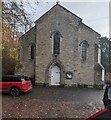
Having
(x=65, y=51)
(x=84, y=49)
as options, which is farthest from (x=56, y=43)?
(x=84, y=49)

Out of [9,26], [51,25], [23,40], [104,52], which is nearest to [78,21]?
[51,25]

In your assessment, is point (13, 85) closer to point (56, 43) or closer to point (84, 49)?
point (56, 43)

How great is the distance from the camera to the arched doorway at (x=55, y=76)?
1187 inches

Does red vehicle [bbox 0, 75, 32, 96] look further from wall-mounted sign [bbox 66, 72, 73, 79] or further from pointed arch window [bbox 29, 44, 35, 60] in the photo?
pointed arch window [bbox 29, 44, 35, 60]

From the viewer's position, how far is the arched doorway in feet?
98.9

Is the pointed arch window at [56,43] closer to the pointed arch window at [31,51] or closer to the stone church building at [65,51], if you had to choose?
the stone church building at [65,51]

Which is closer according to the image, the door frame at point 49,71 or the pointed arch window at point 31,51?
the door frame at point 49,71

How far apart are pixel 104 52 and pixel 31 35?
28245 millimetres

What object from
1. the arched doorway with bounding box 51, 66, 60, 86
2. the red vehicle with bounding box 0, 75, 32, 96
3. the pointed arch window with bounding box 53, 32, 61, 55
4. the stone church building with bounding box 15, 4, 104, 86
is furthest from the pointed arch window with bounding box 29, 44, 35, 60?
the red vehicle with bounding box 0, 75, 32, 96

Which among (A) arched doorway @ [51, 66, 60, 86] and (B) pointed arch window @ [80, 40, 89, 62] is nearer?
(A) arched doorway @ [51, 66, 60, 86]

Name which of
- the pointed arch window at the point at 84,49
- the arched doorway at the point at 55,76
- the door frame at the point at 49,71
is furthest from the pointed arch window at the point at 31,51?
the pointed arch window at the point at 84,49

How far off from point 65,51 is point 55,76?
3.29m

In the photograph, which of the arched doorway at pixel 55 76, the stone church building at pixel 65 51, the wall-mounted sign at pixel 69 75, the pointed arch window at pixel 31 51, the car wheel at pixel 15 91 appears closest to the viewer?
the car wheel at pixel 15 91

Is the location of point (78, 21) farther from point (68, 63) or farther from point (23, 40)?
point (23, 40)
